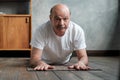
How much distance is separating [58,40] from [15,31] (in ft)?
6.01

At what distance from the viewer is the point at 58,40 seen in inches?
72.3

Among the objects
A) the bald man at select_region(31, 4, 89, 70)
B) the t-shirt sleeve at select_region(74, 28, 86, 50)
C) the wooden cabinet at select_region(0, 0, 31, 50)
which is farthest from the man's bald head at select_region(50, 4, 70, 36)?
the wooden cabinet at select_region(0, 0, 31, 50)

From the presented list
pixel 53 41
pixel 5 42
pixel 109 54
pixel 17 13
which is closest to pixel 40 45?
pixel 53 41

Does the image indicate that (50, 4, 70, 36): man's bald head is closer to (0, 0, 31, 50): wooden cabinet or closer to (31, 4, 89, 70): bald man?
(31, 4, 89, 70): bald man

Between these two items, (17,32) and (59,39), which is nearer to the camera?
(59,39)

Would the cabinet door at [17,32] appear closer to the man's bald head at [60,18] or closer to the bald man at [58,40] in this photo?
the bald man at [58,40]

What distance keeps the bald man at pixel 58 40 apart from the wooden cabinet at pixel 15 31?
1.68 meters

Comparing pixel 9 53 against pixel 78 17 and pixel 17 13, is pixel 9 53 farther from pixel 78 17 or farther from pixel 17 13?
pixel 78 17

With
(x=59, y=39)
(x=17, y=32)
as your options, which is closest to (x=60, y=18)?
(x=59, y=39)

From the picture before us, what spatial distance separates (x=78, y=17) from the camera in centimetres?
391

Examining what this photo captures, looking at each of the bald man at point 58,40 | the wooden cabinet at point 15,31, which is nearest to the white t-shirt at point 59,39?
the bald man at point 58,40

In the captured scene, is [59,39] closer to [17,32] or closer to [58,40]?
[58,40]

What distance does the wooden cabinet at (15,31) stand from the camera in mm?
3499

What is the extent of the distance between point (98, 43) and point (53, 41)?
2239 mm
